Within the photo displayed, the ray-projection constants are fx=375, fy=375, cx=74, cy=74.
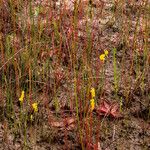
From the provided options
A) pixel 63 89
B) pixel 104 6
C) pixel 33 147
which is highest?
pixel 104 6

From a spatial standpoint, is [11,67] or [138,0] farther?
[138,0]

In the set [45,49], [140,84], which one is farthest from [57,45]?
[140,84]

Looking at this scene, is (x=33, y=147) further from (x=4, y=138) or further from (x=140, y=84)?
(x=140, y=84)

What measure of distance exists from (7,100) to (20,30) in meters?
0.83

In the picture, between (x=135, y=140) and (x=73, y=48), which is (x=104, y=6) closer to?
(x=73, y=48)

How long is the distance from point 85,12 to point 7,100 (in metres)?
1.24

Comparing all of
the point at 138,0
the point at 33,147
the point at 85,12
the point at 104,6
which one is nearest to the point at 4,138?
the point at 33,147

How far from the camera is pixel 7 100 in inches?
89.5

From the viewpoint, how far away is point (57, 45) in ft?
9.24

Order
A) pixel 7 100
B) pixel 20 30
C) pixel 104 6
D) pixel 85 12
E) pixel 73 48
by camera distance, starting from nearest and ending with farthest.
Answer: pixel 7 100 < pixel 73 48 < pixel 20 30 < pixel 85 12 < pixel 104 6

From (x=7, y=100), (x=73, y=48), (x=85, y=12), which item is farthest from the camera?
(x=85, y=12)

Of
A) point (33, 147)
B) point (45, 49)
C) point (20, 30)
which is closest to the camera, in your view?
point (33, 147)

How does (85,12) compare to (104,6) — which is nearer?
(85,12)

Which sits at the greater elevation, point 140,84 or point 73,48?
point 73,48
